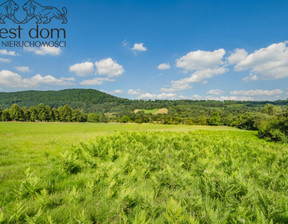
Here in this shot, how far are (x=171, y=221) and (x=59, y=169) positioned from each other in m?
4.59

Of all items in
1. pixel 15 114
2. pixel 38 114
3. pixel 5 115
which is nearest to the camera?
pixel 5 115

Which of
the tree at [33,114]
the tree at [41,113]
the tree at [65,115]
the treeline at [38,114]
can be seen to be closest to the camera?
the treeline at [38,114]

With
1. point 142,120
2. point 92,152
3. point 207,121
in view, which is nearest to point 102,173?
point 92,152

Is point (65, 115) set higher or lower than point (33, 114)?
lower

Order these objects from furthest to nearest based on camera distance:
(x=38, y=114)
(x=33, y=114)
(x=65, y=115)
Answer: (x=65, y=115)
(x=38, y=114)
(x=33, y=114)

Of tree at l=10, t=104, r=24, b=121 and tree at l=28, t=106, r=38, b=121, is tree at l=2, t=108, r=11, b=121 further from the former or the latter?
tree at l=28, t=106, r=38, b=121

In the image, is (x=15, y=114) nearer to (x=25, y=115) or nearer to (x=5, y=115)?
(x=25, y=115)

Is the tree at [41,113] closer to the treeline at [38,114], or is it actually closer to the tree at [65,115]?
the treeline at [38,114]

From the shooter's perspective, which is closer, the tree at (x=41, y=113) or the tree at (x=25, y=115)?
the tree at (x=25, y=115)

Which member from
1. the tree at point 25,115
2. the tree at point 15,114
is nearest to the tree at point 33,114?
the tree at point 25,115

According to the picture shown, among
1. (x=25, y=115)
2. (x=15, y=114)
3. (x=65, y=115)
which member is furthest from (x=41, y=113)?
(x=65, y=115)

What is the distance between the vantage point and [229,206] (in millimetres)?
2598

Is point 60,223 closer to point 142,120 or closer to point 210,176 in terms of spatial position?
point 210,176

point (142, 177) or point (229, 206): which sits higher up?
point (229, 206)
